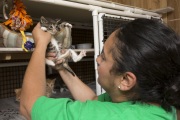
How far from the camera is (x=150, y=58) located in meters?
0.49

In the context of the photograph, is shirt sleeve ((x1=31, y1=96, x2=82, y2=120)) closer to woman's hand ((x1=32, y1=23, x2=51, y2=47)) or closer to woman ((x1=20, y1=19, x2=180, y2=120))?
woman ((x1=20, y1=19, x2=180, y2=120))

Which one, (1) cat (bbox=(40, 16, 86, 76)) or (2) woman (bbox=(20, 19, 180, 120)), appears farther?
(1) cat (bbox=(40, 16, 86, 76))

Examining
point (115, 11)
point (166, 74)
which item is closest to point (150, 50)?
point (166, 74)

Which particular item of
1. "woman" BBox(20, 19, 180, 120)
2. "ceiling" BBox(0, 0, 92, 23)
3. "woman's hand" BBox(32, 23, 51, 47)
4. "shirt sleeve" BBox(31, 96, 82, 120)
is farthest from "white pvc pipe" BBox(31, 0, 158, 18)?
"shirt sleeve" BBox(31, 96, 82, 120)

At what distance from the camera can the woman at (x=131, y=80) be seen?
19.4 inches

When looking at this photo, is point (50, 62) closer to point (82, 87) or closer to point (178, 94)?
point (82, 87)

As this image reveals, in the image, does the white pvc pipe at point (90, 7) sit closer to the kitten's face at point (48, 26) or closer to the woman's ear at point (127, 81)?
the kitten's face at point (48, 26)

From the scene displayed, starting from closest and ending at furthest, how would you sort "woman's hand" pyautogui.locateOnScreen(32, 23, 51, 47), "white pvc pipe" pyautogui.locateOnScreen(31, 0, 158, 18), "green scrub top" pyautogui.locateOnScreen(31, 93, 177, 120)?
"green scrub top" pyautogui.locateOnScreen(31, 93, 177, 120) < "woman's hand" pyautogui.locateOnScreen(32, 23, 51, 47) < "white pvc pipe" pyautogui.locateOnScreen(31, 0, 158, 18)

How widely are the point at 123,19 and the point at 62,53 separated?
528mm

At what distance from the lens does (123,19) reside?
3.51 feet

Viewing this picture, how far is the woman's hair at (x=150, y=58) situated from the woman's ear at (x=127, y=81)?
1cm

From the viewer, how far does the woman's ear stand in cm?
51

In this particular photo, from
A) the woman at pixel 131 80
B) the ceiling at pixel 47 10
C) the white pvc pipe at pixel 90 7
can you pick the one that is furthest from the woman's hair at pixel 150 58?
the ceiling at pixel 47 10

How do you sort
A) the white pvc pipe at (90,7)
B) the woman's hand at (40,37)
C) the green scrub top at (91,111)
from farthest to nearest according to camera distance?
the white pvc pipe at (90,7) → the woman's hand at (40,37) → the green scrub top at (91,111)
